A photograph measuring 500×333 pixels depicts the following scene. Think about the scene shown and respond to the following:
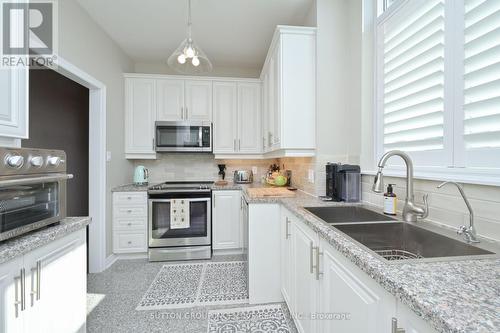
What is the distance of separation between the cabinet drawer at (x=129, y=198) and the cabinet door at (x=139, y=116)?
23.7 inches

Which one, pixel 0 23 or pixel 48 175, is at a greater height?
pixel 0 23

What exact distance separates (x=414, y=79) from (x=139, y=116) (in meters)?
3.04

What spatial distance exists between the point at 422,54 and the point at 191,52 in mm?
1555

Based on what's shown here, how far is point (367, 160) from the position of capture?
5.73ft

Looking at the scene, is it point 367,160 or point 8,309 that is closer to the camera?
point 8,309

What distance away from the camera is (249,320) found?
5.46ft

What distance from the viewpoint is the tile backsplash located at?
0.87 metres

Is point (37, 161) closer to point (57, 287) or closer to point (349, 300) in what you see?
point (57, 287)

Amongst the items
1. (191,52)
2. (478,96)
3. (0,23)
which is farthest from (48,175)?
(478,96)

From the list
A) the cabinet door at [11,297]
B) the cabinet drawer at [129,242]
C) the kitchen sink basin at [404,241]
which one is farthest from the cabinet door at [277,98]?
the cabinet drawer at [129,242]

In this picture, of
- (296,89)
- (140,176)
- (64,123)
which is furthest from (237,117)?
(64,123)

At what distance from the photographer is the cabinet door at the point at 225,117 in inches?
123

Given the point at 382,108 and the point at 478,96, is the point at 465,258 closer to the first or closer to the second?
the point at 478,96

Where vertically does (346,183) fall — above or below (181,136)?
below
